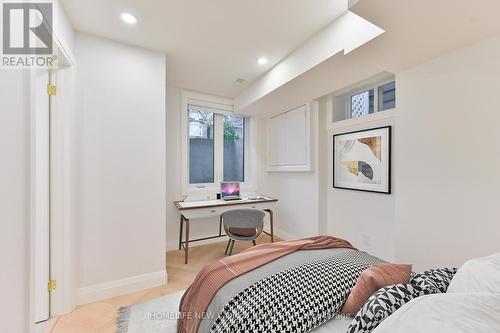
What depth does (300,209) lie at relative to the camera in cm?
350

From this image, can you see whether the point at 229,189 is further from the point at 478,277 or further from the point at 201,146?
the point at 478,277

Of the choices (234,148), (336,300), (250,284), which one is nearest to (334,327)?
(336,300)

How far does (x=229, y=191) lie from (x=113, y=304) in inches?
80.7

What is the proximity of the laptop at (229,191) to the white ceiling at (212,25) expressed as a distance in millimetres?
1814

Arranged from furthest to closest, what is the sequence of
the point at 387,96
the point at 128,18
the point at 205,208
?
1. the point at 205,208
2. the point at 387,96
3. the point at 128,18

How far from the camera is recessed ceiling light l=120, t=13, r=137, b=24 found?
6.00 ft

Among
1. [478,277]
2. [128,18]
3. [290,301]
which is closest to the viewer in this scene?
[478,277]

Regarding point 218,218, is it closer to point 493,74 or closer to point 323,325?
point 323,325

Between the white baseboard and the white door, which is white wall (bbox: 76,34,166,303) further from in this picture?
the white door

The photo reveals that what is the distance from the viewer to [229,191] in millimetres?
3652

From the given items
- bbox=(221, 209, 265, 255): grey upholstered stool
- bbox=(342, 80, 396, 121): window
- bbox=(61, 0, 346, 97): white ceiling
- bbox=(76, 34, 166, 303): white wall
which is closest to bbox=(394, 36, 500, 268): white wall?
bbox=(342, 80, 396, 121): window

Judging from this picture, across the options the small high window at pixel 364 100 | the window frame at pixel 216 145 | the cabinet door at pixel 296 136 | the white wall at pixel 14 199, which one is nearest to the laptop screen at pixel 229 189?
the window frame at pixel 216 145

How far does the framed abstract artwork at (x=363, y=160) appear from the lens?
95.3 inches

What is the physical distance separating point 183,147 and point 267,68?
1.73 metres
